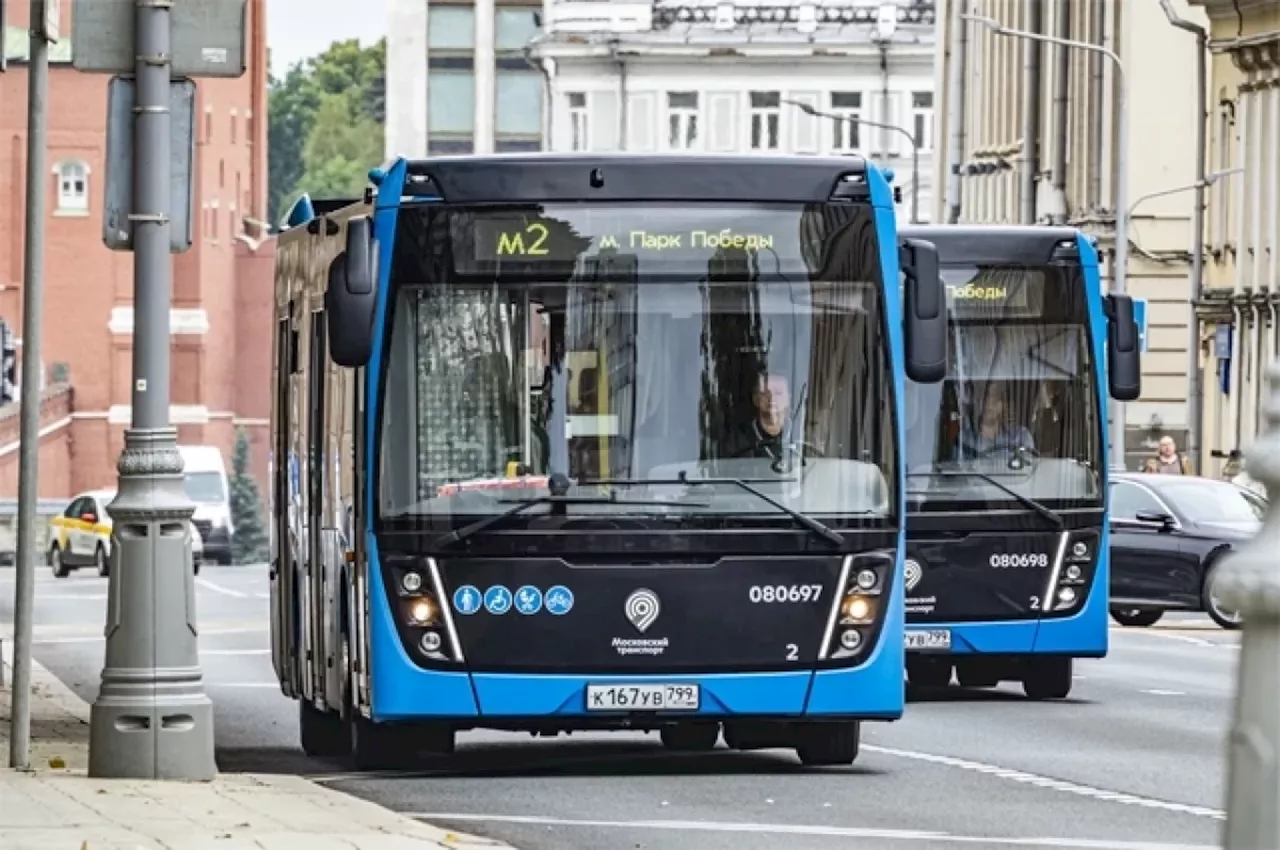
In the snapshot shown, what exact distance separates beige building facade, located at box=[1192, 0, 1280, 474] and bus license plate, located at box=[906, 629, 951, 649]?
3316 centimetres

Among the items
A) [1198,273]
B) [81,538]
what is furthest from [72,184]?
[1198,273]

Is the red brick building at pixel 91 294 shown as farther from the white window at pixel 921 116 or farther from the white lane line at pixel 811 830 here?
the white lane line at pixel 811 830

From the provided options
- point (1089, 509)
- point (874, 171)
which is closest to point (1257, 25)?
point (1089, 509)

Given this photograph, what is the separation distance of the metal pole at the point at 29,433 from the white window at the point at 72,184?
115 m

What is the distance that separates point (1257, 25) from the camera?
191 ft

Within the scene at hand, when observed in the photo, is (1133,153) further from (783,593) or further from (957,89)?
(783,593)

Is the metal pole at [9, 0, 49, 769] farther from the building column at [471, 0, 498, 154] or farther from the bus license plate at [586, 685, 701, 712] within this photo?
the building column at [471, 0, 498, 154]

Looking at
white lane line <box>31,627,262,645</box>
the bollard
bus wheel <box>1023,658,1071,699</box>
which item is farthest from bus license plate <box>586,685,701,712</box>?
white lane line <box>31,627,262,645</box>

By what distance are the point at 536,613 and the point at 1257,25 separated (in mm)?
43703

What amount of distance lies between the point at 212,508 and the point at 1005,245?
209 ft

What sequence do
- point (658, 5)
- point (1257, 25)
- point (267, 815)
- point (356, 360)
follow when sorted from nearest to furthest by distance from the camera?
point (267, 815) < point (356, 360) < point (1257, 25) < point (658, 5)

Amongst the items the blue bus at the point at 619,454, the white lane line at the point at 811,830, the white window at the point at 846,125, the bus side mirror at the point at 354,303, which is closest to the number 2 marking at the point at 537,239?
the blue bus at the point at 619,454

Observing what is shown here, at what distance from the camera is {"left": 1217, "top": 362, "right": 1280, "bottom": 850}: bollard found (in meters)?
5.72

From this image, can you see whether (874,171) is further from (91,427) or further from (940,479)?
(91,427)
